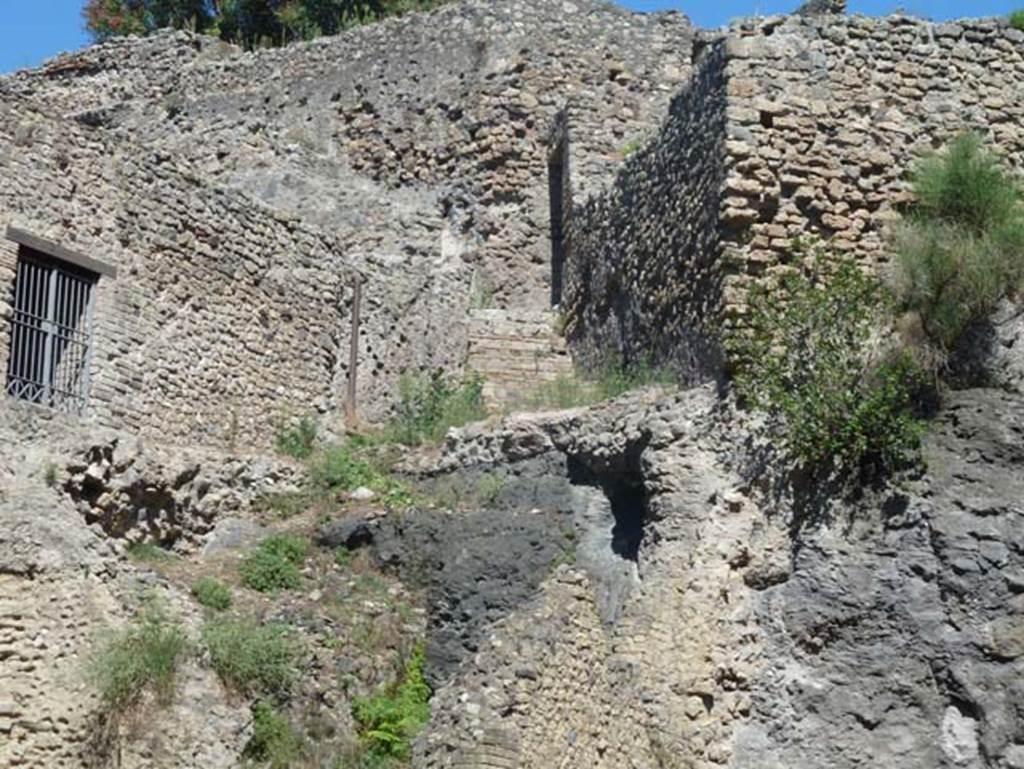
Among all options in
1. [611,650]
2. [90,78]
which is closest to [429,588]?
[611,650]

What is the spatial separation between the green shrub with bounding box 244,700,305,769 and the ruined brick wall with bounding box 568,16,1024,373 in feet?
14.8

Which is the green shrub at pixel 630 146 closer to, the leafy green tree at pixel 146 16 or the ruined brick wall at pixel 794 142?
the ruined brick wall at pixel 794 142

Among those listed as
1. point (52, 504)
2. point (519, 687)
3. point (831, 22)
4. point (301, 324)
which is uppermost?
point (831, 22)

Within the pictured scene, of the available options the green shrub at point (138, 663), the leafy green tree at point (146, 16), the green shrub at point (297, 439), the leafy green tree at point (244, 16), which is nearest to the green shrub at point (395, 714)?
the green shrub at point (138, 663)

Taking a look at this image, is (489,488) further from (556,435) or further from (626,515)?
(626,515)

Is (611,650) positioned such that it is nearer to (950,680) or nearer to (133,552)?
(950,680)

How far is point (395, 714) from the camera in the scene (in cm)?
1645

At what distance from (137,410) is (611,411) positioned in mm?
3895

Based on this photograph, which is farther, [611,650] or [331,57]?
[331,57]

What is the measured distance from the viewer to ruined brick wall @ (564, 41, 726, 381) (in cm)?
1836

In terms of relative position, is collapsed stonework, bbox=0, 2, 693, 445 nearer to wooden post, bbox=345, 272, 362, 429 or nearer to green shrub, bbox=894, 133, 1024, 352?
wooden post, bbox=345, 272, 362, 429

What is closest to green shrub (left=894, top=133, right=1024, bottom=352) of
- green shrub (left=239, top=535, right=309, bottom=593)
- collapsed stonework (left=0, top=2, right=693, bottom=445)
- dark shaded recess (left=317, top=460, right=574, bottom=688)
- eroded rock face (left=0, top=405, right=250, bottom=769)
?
dark shaded recess (left=317, top=460, right=574, bottom=688)

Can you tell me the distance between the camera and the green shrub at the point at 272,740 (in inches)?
624

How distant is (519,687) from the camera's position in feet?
52.6
